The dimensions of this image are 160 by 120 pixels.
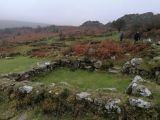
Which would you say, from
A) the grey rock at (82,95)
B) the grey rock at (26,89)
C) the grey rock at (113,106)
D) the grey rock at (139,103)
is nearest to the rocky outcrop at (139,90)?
the grey rock at (139,103)

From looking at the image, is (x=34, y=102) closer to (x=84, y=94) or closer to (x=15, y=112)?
(x=15, y=112)

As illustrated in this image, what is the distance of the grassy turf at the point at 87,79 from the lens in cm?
1237

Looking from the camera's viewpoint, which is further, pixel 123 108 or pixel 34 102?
pixel 34 102

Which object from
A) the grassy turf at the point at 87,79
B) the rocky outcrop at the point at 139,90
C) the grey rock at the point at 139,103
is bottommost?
the grassy turf at the point at 87,79

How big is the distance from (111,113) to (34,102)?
458cm

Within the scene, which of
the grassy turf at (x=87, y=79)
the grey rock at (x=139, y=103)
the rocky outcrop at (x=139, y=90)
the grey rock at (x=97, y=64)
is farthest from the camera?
the grey rock at (x=97, y=64)

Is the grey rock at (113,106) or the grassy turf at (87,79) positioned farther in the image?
the grassy turf at (87,79)

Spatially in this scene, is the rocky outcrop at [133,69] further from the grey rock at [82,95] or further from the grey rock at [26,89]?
the grey rock at [26,89]

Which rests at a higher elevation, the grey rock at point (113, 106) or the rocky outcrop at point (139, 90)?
the rocky outcrop at point (139, 90)

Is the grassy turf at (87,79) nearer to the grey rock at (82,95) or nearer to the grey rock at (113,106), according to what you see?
the grey rock at (82,95)

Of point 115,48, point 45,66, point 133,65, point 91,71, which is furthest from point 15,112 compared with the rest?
point 115,48

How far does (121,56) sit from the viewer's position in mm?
18031

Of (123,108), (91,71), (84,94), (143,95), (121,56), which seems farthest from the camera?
(121,56)

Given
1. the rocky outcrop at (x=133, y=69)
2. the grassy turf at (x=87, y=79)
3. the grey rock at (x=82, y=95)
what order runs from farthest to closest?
the rocky outcrop at (x=133, y=69) → the grassy turf at (x=87, y=79) → the grey rock at (x=82, y=95)
